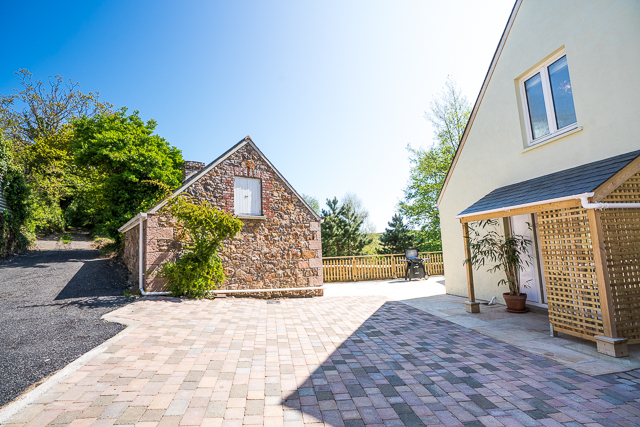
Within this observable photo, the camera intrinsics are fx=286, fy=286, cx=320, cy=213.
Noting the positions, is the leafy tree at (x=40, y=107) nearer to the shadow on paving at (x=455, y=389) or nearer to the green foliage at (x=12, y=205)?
the green foliage at (x=12, y=205)

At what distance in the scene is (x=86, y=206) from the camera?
73.1 ft

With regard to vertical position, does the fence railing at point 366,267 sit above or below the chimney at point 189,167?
below

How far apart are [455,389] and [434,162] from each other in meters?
19.6

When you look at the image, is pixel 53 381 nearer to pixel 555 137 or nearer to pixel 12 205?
pixel 555 137

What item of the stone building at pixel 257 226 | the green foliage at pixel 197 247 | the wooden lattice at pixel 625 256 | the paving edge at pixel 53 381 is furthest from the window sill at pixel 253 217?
the wooden lattice at pixel 625 256

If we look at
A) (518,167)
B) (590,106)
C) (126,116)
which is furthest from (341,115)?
(126,116)

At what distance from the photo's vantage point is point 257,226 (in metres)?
9.37

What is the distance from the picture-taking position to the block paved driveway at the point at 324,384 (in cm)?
237

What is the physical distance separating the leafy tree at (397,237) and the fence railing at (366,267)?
18.5 feet

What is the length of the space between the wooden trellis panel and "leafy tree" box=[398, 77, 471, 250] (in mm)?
15113

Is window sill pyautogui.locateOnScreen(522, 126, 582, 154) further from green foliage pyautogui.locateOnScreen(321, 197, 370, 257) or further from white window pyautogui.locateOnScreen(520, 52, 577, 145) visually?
green foliage pyautogui.locateOnScreen(321, 197, 370, 257)

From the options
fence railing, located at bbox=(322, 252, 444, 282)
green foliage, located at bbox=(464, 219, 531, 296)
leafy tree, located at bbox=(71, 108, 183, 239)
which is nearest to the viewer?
green foliage, located at bbox=(464, 219, 531, 296)

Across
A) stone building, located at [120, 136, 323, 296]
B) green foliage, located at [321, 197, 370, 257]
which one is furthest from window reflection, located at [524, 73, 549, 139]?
green foliage, located at [321, 197, 370, 257]

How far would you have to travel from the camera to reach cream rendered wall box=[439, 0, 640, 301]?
4.38m
